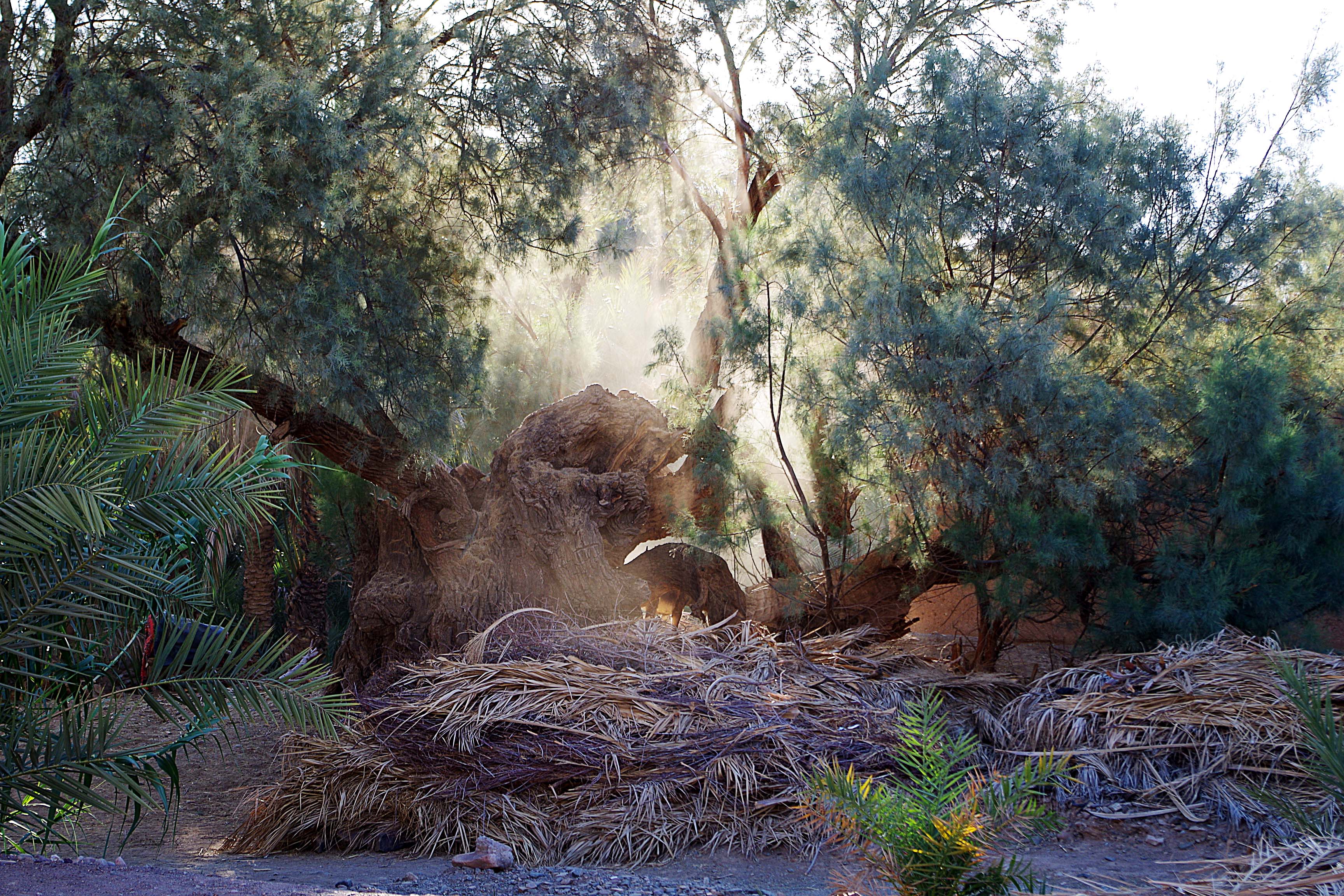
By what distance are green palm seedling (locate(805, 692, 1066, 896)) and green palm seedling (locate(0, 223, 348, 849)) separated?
207 cm

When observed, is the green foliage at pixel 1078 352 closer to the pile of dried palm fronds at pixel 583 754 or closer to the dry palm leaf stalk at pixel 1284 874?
the pile of dried palm fronds at pixel 583 754

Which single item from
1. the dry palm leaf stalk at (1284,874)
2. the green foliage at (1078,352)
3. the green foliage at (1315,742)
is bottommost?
the dry palm leaf stalk at (1284,874)

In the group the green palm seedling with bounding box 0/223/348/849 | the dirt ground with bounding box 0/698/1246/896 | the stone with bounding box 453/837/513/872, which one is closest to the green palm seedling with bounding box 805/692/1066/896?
the dirt ground with bounding box 0/698/1246/896

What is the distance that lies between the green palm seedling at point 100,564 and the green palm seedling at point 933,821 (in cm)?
207

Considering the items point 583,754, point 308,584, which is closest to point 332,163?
point 583,754

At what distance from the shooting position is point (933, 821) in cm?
229

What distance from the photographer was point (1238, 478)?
5.73 metres

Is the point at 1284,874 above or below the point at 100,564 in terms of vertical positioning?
below

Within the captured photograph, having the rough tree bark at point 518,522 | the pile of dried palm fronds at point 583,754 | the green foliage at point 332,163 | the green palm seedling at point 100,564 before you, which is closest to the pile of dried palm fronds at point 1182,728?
the pile of dried palm fronds at point 583,754

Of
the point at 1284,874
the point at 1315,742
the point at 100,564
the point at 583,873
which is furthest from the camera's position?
the point at 583,873

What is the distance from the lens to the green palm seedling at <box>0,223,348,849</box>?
3.24 metres

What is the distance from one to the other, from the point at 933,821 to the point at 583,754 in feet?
9.64

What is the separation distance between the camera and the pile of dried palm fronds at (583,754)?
4.73 m

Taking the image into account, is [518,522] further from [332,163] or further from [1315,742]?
[1315,742]
